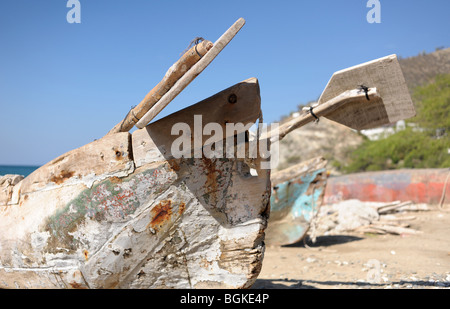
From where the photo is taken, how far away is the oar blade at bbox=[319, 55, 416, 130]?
97.0 inches

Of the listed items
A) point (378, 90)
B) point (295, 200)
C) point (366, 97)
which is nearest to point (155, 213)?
point (366, 97)

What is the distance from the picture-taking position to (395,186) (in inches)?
355

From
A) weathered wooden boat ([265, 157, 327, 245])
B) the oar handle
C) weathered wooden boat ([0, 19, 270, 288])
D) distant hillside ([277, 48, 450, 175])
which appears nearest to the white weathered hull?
weathered wooden boat ([0, 19, 270, 288])

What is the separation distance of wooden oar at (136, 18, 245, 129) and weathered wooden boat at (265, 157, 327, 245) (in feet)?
15.4

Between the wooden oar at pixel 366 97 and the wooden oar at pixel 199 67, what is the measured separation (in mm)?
905

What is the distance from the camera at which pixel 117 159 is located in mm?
2645

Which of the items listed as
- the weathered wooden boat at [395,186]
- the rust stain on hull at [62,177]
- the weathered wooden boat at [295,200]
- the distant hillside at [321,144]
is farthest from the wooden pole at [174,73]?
the distant hillside at [321,144]

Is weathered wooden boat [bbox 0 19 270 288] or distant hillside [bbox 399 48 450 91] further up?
distant hillside [bbox 399 48 450 91]

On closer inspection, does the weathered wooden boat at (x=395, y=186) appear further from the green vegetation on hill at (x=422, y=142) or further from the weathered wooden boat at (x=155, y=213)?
the weathered wooden boat at (x=155, y=213)

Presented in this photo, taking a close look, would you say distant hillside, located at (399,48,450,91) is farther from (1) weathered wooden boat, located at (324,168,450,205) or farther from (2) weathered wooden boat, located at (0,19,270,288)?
(2) weathered wooden boat, located at (0,19,270,288)

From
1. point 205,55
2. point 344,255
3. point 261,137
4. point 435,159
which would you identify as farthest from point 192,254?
point 435,159

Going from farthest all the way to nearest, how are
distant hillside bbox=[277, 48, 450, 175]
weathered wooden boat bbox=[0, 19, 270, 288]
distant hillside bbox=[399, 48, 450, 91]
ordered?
distant hillside bbox=[399, 48, 450, 91] → distant hillside bbox=[277, 48, 450, 175] → weathered wooden boat bbox=[0, 19, 270, 288]
